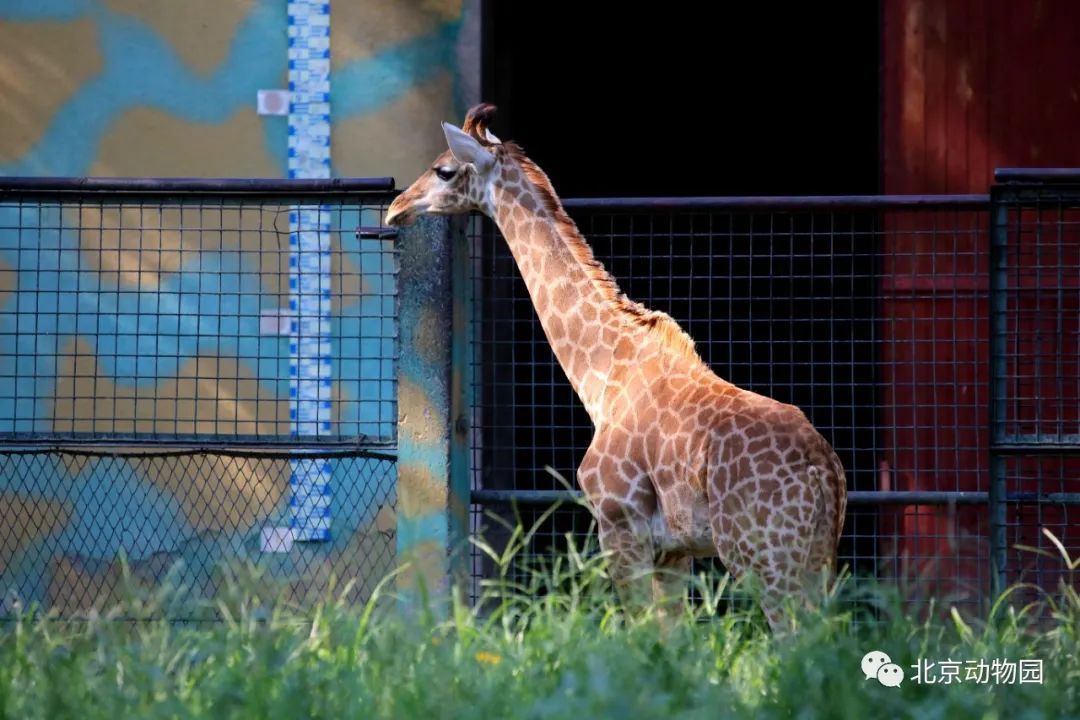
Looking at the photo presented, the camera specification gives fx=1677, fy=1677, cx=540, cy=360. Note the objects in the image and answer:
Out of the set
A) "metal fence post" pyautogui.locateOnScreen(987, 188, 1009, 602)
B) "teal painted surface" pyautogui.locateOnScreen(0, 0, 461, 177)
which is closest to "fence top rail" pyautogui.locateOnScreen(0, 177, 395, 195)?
"teal painted surface" pyautogui.locateOnScreen(0, 0, 461, 177)

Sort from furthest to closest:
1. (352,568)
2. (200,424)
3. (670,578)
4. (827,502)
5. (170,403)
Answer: (200,424) → (170,403) → (352,568) → (670,578) → (827,502)

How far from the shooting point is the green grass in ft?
11.3

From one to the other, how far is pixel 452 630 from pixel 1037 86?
13.0 feet

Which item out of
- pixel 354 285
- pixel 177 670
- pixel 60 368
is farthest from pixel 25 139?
pixel 177 670

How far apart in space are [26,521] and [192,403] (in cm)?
80

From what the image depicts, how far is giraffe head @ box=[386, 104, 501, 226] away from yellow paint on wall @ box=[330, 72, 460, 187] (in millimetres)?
1325

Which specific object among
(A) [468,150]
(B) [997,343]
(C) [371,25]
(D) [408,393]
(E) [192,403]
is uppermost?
(C) [371,25]

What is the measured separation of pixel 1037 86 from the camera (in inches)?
281

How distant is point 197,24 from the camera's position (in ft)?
23.5

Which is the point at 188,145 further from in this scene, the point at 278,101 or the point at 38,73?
the point at 38,73

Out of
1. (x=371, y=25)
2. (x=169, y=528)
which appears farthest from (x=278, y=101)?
(x=169, y=528)

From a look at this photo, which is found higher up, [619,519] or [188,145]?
[188,145]

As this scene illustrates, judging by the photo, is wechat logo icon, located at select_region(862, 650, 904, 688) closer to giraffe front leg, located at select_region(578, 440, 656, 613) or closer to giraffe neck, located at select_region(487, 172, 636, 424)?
giraffe front leg, located at select_region(578, 440, 656, 613)

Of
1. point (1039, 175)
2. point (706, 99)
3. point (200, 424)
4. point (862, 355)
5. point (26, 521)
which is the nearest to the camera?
point (1039, 175)
